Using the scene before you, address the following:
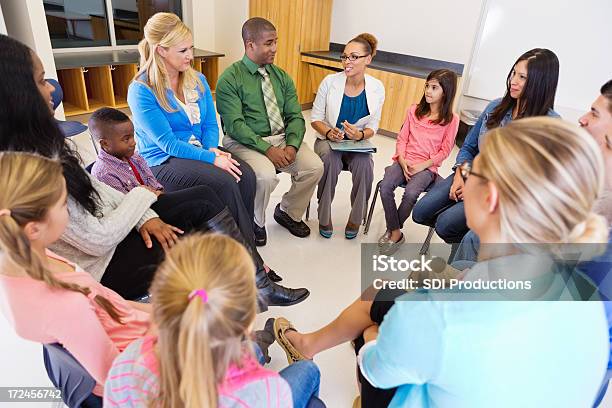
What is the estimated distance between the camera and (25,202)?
76cm

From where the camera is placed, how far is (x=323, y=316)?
1.77 m

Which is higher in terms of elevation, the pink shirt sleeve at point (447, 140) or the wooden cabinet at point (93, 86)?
the pink shirt sleeve at point (447, 140)

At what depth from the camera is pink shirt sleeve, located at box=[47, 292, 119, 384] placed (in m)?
0.77

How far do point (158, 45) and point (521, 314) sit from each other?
1.81 m

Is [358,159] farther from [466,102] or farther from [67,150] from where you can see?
[466,102]

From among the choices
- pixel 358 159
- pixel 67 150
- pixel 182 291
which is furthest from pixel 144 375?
pixel 358 159

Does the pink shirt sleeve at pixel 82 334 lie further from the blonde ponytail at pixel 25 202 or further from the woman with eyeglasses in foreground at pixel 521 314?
the woman with eyeglasses in foreground at pixel 521 314

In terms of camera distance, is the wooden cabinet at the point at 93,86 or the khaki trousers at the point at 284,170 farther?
the wooden cabinet at the point at 93,86

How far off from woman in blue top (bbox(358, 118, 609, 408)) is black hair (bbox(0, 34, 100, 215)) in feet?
3.47

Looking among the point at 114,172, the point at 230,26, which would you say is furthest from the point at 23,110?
the point at 230,26

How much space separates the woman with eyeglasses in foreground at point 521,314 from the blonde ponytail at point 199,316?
322 millimetres

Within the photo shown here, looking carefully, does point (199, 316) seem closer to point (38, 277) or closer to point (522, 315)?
point (38, 277)

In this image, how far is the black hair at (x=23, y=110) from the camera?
39.4 inches

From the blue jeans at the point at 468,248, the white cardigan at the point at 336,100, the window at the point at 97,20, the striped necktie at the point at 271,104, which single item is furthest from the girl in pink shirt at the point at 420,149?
Result: the window at the point at 97,20
